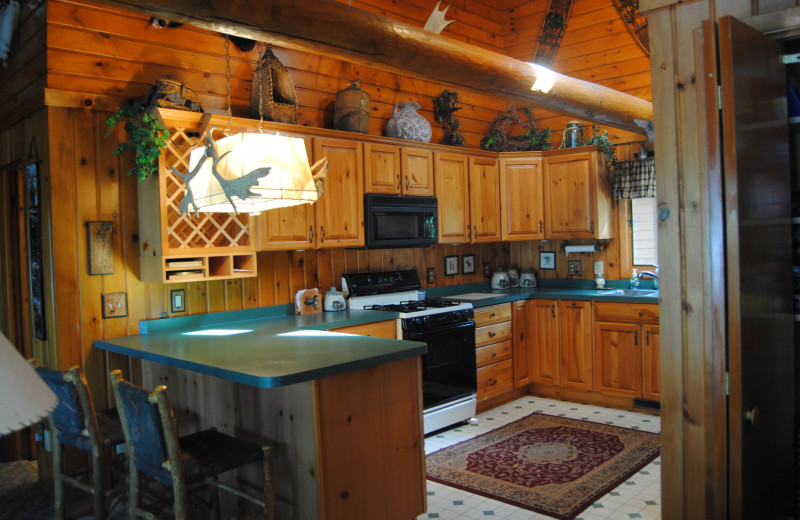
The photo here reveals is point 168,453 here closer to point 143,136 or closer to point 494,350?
point 143,136

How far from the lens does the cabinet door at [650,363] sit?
14.8ft

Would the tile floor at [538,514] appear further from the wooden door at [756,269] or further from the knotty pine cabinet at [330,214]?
the knotty pine cabinet at [330,214]

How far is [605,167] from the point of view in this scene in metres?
5.13

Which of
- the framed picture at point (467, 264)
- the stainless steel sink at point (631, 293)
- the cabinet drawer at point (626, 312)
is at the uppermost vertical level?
the framed picture at point (467, 264)

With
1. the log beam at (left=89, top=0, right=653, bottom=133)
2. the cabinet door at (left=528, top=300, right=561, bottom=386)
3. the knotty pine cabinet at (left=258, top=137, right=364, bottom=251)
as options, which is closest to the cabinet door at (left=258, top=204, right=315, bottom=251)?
the knotty pine cabinet at (left=258, top=137, right=364, bottom=251)

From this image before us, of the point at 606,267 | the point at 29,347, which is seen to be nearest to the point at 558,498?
the point at 606,267

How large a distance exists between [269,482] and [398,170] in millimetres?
2696

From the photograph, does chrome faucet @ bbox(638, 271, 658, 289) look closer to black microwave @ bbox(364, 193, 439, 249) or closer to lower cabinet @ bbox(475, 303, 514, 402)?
lower cabinet @ bbox(475, 303, 514, 402)

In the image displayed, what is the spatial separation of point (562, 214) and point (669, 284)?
10.7 ft

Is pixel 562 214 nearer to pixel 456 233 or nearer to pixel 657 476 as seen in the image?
pixel 456 233

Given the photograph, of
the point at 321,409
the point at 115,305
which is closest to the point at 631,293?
the point at 321,409

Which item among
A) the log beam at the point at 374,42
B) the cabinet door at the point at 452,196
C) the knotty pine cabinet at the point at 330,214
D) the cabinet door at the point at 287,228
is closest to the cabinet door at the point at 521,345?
the cabinet door at the point at 452,196

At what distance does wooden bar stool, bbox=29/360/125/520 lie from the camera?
8.32 feet

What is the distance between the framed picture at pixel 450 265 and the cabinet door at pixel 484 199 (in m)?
0.37
